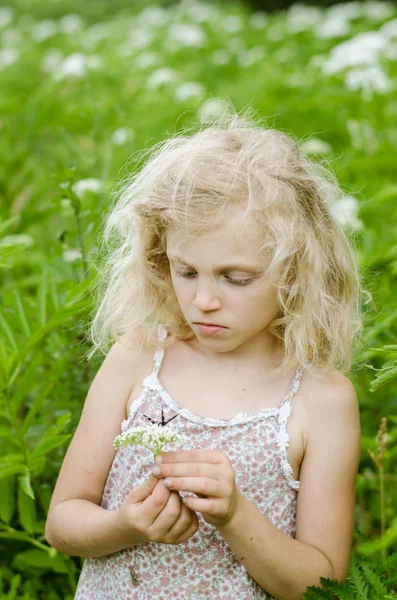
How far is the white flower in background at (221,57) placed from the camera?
749 cm

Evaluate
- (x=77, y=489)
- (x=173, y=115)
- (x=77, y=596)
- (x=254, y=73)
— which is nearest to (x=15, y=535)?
(x=77, y=596)

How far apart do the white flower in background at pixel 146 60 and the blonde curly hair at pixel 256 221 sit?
5006 mm

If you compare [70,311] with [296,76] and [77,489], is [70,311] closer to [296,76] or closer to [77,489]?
[77,489]

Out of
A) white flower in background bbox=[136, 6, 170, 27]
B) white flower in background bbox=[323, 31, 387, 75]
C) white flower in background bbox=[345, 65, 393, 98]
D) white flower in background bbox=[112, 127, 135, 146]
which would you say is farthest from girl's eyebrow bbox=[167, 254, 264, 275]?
white flower in background bbox=[136, 6, 170, 27]

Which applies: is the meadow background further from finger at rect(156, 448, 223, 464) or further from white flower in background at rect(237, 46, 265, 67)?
finger at rect(156, 448, 223, 464)

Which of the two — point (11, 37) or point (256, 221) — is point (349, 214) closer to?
point (256, 221)

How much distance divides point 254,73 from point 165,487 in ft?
18.4

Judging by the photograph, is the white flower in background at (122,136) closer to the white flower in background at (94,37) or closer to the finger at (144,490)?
the finger at (144,490)

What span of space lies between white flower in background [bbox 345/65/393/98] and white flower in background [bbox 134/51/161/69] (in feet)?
8.31

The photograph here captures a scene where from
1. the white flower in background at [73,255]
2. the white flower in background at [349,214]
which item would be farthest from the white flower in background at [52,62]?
the white flower in background at [73,255]

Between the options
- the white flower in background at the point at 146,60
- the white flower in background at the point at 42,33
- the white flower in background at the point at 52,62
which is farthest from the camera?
the white flower in background at the point at 42,33

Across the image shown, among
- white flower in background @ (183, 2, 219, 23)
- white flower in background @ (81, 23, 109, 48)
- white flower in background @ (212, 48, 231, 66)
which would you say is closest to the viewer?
white flower in background @ (212, 48, 231, 66)

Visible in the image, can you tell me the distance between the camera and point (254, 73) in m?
6.78

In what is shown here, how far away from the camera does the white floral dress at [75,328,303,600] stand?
1.86m
